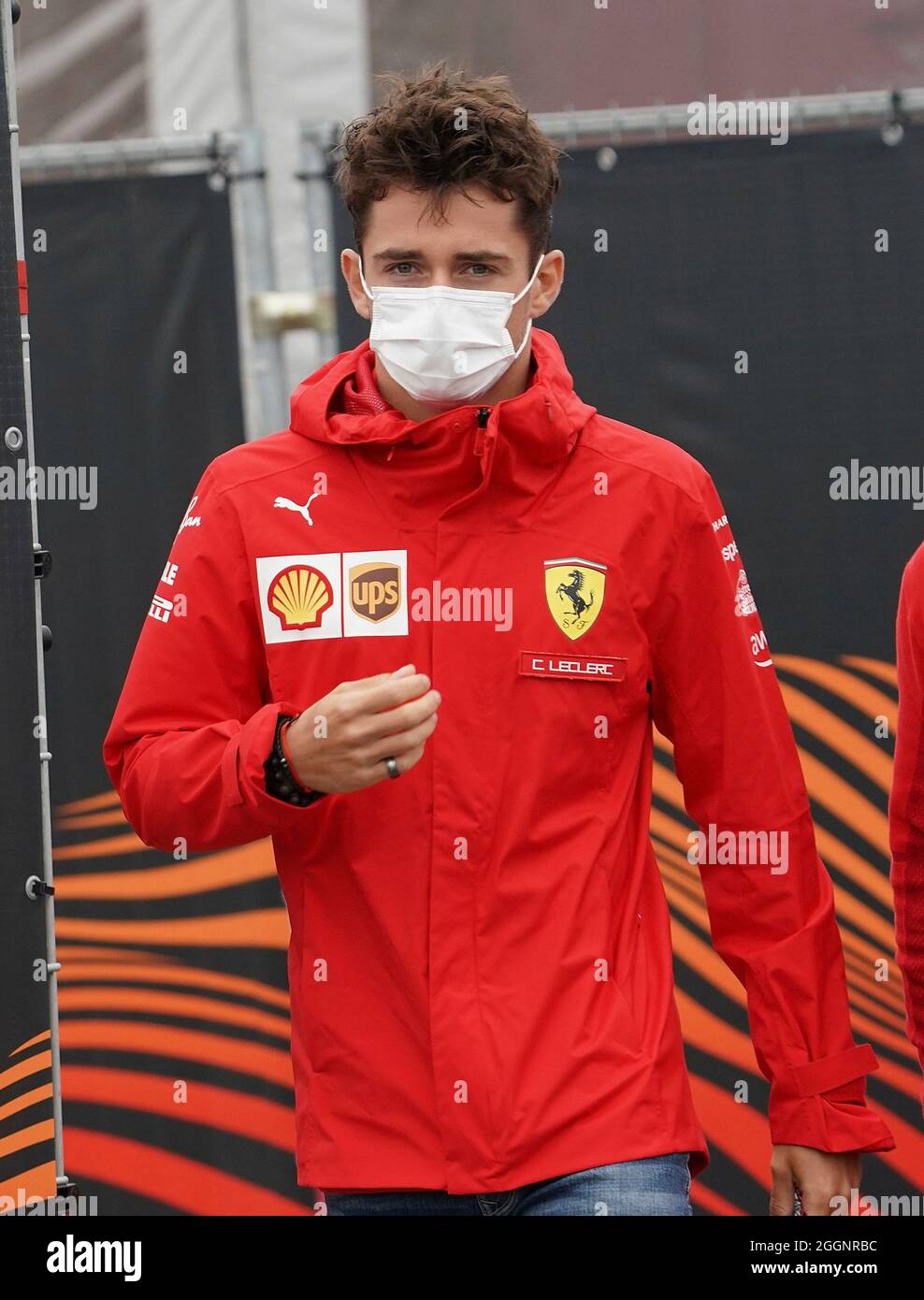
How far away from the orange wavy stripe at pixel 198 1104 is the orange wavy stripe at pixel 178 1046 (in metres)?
0.06

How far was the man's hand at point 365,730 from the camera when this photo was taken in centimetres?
203

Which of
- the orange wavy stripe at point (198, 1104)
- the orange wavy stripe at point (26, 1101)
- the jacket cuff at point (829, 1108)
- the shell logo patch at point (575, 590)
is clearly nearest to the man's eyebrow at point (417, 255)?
the shell logo patch at point (575, 590)

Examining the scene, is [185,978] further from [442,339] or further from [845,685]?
[442,339]

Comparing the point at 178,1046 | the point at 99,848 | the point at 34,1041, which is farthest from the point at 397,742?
the point at 178,1046

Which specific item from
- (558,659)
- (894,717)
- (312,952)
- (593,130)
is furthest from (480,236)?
(894,717)

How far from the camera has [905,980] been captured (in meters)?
2.58

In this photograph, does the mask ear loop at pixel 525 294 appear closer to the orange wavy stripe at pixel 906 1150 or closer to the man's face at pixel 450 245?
the man's face at pixel 450 245

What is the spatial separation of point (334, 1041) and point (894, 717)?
180 centimetres

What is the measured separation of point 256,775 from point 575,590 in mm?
540

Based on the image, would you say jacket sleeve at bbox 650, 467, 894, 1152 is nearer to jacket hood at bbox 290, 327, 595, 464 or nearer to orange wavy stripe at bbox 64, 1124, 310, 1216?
jacket hood at bbox 290, 327, 595, 464

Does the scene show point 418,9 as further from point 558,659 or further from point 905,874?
point 905,874

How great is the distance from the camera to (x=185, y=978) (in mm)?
3762

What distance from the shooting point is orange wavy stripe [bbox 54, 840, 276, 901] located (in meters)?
3.73
